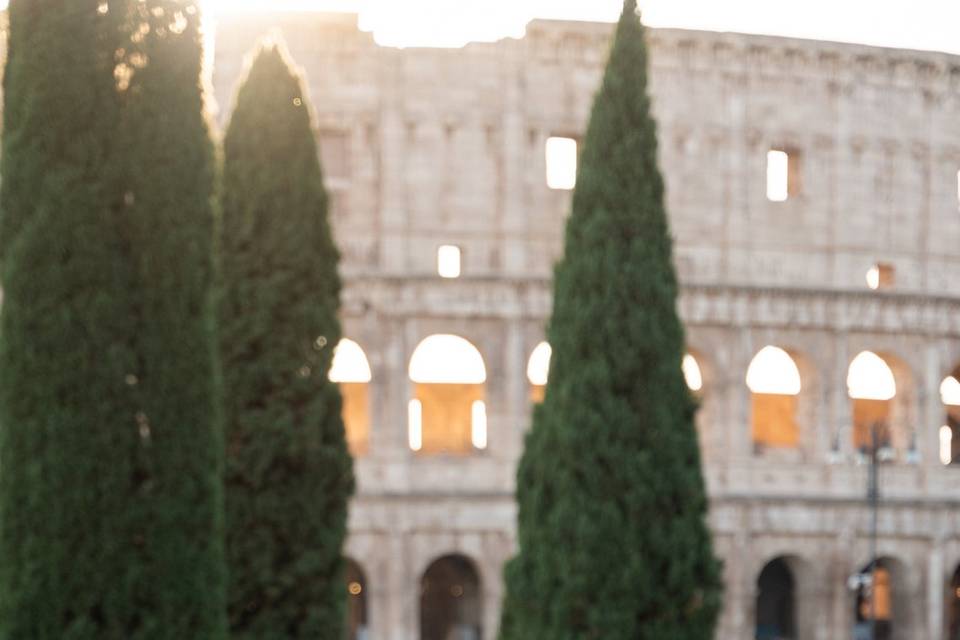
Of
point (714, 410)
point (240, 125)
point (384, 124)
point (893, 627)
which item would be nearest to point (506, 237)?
point (384, 124)

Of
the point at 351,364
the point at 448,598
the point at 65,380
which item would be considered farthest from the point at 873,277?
the point at 65,380

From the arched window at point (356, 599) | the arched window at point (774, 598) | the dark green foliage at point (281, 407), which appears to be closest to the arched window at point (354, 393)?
the arched window at point (356, 599)

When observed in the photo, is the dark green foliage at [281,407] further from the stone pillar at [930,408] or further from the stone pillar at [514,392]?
the stone pillar at [930,408]

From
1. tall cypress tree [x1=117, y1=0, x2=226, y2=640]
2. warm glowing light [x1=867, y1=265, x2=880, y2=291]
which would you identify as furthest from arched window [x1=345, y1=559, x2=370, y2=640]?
tall cypress tree [x1=117, y1=0, x2=226, y2=640]

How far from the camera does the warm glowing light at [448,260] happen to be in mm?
34469

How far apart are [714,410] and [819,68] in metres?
7.64

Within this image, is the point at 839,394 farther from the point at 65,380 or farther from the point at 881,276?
the point at 65,380

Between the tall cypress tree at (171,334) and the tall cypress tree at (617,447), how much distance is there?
4580 millimetres

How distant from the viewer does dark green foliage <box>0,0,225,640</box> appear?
13422 millimetres

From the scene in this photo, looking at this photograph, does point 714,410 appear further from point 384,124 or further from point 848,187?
point 384,124

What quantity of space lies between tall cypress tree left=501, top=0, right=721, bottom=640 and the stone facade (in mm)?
15683

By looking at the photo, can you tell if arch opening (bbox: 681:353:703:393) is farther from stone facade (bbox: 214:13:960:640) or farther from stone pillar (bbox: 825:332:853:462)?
stone pillar (bbox: 825:332:853:462)

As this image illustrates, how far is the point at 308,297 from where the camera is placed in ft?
60.4

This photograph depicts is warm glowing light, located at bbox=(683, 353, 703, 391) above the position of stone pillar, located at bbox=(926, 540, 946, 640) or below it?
above
